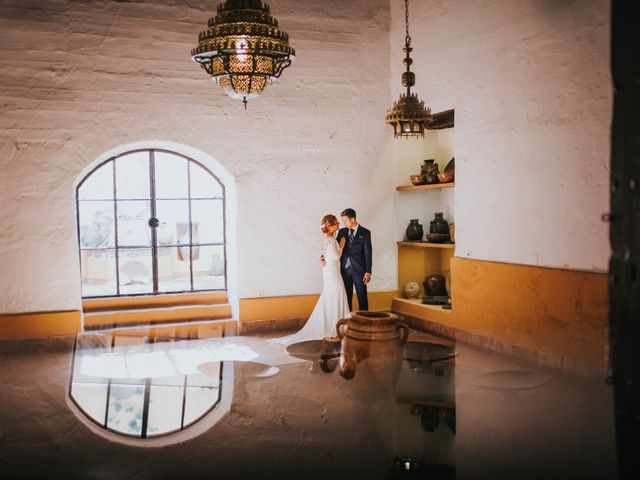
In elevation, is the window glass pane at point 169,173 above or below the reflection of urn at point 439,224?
above

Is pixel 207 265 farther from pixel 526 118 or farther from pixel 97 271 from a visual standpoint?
pixel 526 118

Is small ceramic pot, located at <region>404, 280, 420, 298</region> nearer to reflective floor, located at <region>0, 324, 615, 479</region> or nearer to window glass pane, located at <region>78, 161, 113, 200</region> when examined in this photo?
Answer: reflective floor, located at <region>0, 324, 615, 479</region>

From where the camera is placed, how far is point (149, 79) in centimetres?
724

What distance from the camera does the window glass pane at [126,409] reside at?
169 inches

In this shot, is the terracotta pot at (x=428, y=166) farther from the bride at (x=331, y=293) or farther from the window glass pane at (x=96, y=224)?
the window glass pane at (x=96, y=224)

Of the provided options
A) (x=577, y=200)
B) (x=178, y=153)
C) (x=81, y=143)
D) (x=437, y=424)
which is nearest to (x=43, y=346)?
(x=81, y=143)

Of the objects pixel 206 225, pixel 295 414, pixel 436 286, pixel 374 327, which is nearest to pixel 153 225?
pixel 206 225

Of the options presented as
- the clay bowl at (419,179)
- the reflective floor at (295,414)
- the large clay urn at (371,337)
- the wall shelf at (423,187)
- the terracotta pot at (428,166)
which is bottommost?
the reflective floor at (295,414)

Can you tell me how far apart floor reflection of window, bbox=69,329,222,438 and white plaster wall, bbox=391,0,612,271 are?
323 centimetres

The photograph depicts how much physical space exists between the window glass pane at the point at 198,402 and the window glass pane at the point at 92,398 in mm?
598

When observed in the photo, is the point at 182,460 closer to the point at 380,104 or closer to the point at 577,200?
the point at 577,200

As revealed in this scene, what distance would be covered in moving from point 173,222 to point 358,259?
310cm

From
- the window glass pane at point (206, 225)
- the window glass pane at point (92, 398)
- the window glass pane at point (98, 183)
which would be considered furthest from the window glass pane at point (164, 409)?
the window glass pane at point (206, 225)

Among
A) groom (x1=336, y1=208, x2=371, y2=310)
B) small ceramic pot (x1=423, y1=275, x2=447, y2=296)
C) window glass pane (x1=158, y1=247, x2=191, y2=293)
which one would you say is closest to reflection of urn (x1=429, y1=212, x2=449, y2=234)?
small ceramic pot (x1=423, y1=275, x2=447, y2=296)
